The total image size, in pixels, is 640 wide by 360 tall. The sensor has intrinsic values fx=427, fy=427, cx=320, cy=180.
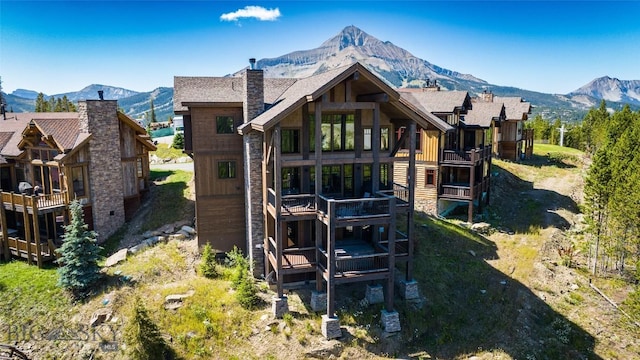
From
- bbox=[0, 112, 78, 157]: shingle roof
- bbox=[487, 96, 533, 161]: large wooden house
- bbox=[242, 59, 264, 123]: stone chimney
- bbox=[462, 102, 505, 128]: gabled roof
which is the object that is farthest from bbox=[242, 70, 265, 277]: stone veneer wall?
bbox=[487, 96, 533, 161]: large wooden house

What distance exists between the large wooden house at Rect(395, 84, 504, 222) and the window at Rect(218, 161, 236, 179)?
47.6ft

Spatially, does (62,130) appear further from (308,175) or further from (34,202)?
(308,175)

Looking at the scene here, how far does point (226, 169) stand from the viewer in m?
22.8

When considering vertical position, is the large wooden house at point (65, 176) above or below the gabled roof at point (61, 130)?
below

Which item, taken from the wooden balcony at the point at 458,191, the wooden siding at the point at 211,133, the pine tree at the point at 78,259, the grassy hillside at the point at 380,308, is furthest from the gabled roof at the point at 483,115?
the pine tree at the point at 78,259

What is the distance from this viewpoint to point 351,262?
18203mm

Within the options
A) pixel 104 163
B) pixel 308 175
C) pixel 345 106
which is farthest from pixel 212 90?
pixel 345 106

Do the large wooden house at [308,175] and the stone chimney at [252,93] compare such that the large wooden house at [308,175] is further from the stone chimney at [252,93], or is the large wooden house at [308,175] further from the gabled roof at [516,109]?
the gabled roof at [516,109]

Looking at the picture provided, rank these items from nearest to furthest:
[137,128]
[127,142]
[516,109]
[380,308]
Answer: [380,308] → [127,142] → [137,128] → [516,109]

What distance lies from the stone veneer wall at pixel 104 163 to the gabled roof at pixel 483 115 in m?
25.2

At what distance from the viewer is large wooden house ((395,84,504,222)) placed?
102 ft

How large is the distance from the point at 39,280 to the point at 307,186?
48.1ft

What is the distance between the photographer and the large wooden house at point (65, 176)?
23719mm

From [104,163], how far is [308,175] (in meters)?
13.2
